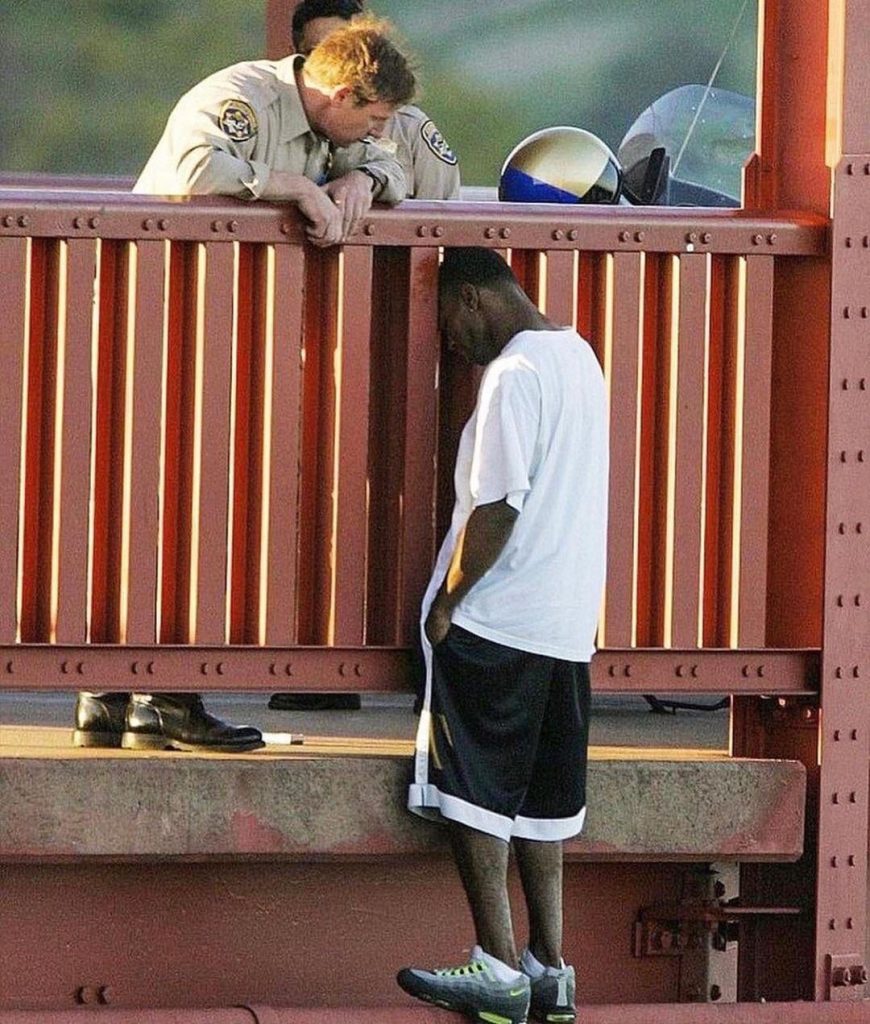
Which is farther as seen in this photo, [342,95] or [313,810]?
[342,95]

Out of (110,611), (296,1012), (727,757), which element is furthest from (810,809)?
(110,611)

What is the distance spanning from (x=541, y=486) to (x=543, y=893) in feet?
3.14

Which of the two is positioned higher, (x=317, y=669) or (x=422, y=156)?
(x=422, y=156)

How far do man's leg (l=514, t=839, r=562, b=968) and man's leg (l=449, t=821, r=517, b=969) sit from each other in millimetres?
107

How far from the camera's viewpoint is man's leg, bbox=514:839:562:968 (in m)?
6.09

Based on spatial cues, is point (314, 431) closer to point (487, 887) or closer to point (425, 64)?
point (487, 887)

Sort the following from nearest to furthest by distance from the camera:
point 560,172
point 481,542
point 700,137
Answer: point 481,542, point 560,172, point 700,137

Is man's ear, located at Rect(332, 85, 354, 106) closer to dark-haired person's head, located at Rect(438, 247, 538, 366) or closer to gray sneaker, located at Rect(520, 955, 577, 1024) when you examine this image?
dark-haired person's head, located at Rect(438, 247, 538, 366)

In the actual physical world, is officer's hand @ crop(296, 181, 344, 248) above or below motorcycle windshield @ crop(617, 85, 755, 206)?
below

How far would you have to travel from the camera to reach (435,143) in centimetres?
737

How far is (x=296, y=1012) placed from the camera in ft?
19.9

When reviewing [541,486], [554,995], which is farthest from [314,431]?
[554,995]

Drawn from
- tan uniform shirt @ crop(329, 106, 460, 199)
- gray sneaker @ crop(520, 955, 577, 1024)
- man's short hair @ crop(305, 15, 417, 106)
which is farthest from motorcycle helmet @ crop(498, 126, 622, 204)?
gray sneaker @ crop(520, 955, 577, 1024)

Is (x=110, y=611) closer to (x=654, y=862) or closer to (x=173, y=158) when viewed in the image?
(x=173, y=158)
